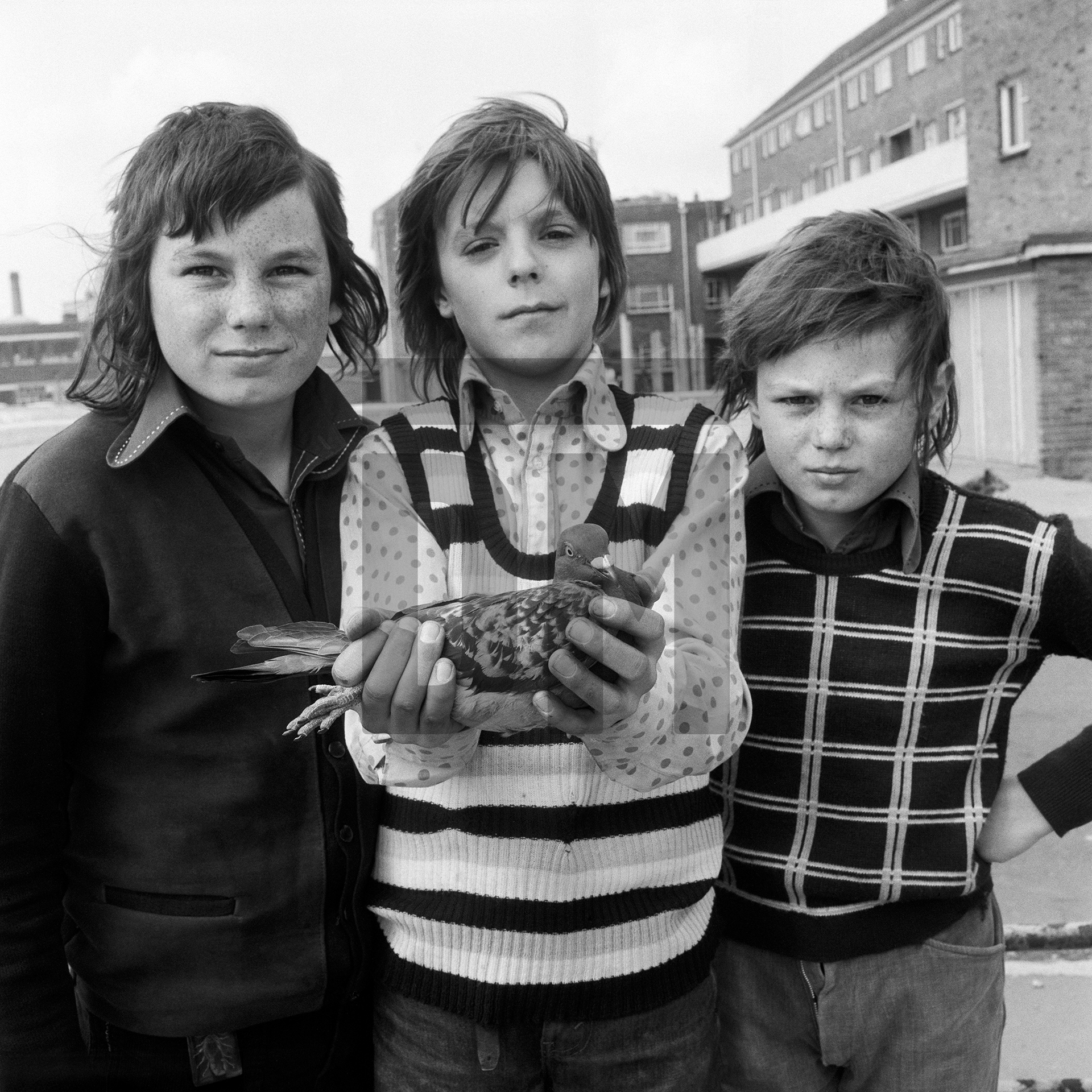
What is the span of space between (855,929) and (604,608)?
78 cm

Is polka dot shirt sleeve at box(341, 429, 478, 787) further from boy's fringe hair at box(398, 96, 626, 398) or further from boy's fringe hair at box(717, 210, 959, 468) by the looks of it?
boy's fringe hair at box(717, 210, 959, 468)

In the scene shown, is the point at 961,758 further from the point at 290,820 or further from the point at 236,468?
the point at 236,468

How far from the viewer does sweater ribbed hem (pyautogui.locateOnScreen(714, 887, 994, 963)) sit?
1459mm

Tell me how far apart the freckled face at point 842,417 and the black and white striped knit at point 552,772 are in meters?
0.13

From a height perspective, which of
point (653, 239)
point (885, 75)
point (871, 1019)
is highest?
point (885, 75)

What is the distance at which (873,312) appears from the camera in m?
1.40

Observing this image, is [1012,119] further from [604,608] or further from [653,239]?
[604,608]

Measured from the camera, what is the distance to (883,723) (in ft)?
4.83

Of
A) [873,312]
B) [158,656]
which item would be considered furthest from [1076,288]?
[158,656]

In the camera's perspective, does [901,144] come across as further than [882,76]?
Yes

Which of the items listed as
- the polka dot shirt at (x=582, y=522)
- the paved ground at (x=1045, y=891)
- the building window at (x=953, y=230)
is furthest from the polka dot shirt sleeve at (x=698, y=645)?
the building window at (x=953, y=230)

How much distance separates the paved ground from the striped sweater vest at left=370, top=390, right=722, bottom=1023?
63 cm

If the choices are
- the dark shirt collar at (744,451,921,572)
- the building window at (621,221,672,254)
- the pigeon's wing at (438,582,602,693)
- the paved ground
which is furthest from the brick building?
the pigeon's wing at (438,582,602,693)

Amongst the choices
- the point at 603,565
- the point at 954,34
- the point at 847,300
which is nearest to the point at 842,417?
the point at 847,300
